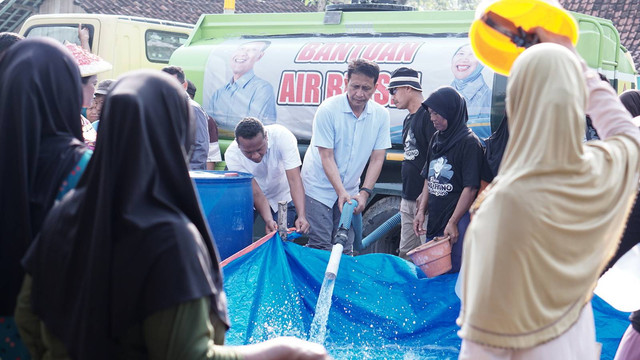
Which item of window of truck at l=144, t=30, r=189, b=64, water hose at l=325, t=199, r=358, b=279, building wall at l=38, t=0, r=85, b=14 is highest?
window of truck at l=144, t=30, r=189, b=64

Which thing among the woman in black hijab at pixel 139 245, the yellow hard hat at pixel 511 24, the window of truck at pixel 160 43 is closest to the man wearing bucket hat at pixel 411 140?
the yellow hard hat at pixel 511 24

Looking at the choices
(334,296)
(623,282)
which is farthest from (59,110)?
(334,296)

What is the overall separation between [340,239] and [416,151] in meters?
1.00

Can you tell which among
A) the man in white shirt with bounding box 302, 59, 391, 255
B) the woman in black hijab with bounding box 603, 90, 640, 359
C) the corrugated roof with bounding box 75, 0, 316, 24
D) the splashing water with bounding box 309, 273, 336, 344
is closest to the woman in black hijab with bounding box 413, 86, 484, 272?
the man in white shirt with bounding box 302, 59, 391, 255

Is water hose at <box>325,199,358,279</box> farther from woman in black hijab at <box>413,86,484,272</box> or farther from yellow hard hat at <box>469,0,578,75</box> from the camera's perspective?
yellow hard hat at <box>469,0,578,75</box>

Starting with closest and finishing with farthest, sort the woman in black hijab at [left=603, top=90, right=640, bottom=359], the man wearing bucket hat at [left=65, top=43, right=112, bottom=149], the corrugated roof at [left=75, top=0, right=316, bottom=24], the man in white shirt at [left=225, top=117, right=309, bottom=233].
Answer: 1. the woman in black hijab at [left=603, top=90, right=640, bottom=359]
2. the man wearing bucket hat at [left=65, top=43, right=112, bottom=149]
3. the man in white shirt at [left=225, top=117, right=309, bottom=233]
4. the corrugated roof at [left=75, top=0, right=316, bottom=24]

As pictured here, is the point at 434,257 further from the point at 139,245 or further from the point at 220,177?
the point at 139,245

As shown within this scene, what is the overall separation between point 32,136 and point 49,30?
9.10m

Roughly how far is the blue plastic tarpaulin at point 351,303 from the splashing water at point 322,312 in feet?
0.20

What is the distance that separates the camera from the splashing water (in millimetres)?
5281

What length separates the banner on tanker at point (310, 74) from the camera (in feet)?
22.6

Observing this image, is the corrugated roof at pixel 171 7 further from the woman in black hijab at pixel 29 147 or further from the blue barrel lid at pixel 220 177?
the woman in black hijab at pixel 29 147

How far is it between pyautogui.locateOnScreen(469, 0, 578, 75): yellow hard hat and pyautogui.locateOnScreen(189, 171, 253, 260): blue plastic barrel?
2881 millimetres

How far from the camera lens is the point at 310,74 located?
25.6ft
